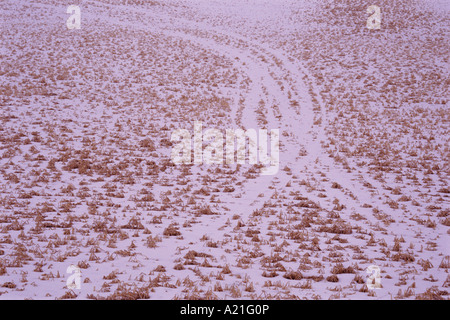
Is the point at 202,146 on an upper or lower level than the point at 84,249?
upper

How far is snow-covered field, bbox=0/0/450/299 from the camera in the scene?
8219 millimetres

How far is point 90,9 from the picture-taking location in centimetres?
4750

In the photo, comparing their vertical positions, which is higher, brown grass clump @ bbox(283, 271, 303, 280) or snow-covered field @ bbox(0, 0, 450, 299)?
snow-covered field @ bbox(0, 0, 450, 299)

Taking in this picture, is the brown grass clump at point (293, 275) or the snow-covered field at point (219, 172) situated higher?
the snow-covered field at point (219, 172)

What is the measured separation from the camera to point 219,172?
49.0 ft

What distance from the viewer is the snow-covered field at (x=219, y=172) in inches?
324

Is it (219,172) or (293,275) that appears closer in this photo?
(293,275)

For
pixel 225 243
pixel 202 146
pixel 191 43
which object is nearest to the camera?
pixel 225 243

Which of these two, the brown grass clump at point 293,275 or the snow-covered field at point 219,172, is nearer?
the brown grass clump at point 293,275

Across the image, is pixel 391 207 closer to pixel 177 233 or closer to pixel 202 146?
pixel 177 233

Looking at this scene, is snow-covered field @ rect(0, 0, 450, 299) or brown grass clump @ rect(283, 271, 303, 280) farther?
snow-covered field @ rect(0, 0, 450, 299)
